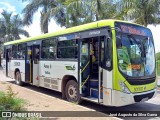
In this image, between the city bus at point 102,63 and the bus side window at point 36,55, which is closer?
the city bus at point 102,63

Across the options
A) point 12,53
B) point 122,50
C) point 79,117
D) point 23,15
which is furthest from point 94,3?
point 23,15

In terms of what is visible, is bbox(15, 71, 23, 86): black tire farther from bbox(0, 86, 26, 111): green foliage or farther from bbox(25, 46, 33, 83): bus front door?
bbox(0, 86, 26, 111): green foliage

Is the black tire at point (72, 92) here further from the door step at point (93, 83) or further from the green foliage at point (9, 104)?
the green foliage at point (9, 104)

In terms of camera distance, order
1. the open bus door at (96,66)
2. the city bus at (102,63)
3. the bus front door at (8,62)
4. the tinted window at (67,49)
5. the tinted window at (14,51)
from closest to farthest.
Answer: the city bus at (102,63), the open bus door at (96,66), the tinted window at (67,49), the tinted window at (14,51), the bus front door at (8,62)

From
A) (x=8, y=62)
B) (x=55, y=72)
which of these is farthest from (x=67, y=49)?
(x=8, y=62)

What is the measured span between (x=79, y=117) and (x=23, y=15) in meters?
21.5

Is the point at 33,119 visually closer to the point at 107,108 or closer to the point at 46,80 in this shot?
the point at 107,108

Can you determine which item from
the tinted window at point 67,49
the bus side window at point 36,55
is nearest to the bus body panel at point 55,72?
the tinted window at point 67,49

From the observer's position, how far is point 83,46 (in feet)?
27.9

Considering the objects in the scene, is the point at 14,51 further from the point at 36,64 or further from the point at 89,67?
the point at 89,67

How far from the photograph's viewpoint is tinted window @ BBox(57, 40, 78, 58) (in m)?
8.87

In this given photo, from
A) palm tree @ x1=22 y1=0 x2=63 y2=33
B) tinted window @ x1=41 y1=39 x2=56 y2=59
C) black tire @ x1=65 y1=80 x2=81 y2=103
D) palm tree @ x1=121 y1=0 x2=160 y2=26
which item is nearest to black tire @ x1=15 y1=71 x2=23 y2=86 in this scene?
tinted window @ x1=41 y1=39 x2=56 y2=59

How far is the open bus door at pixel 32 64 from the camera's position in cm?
1195

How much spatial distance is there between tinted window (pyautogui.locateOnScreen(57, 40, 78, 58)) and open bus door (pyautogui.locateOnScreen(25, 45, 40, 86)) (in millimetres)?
2440
